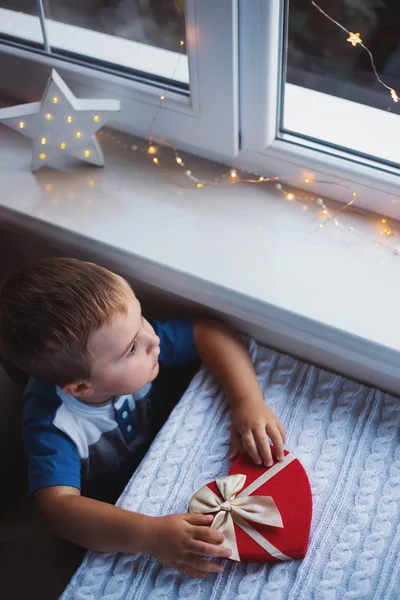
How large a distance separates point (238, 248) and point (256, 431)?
30 centimetres

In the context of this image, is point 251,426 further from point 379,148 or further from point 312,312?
point 379,148

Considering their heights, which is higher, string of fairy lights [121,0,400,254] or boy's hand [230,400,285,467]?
string of fairy lights [121,0,400,254]

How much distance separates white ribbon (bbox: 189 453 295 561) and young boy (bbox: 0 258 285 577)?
0.6 inches

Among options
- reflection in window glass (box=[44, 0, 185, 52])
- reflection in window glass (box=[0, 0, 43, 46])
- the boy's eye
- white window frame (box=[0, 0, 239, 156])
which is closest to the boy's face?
the boy's eye

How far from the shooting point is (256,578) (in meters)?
0.82

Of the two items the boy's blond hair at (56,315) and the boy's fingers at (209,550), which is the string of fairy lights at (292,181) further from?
the boy's fingers at (209,550)

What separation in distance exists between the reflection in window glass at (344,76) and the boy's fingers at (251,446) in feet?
1.56

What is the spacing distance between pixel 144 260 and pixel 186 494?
0.37 metres

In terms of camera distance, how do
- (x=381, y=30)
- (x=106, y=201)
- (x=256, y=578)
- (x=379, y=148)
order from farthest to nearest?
(x=106, y=201)
(x=379, y=148)
(x=381, y=30)
(x=256, y=578)

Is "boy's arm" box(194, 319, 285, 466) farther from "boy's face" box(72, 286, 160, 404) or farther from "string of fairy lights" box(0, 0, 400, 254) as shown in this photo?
"string of fairy lights" box(0, 0, 400, 254)

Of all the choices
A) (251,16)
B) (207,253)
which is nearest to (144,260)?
(207,253)

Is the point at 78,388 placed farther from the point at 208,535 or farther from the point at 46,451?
the point at 208,535

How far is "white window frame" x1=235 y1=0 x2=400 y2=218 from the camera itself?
0.97m

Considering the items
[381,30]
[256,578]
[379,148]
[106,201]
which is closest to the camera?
[256,578]
